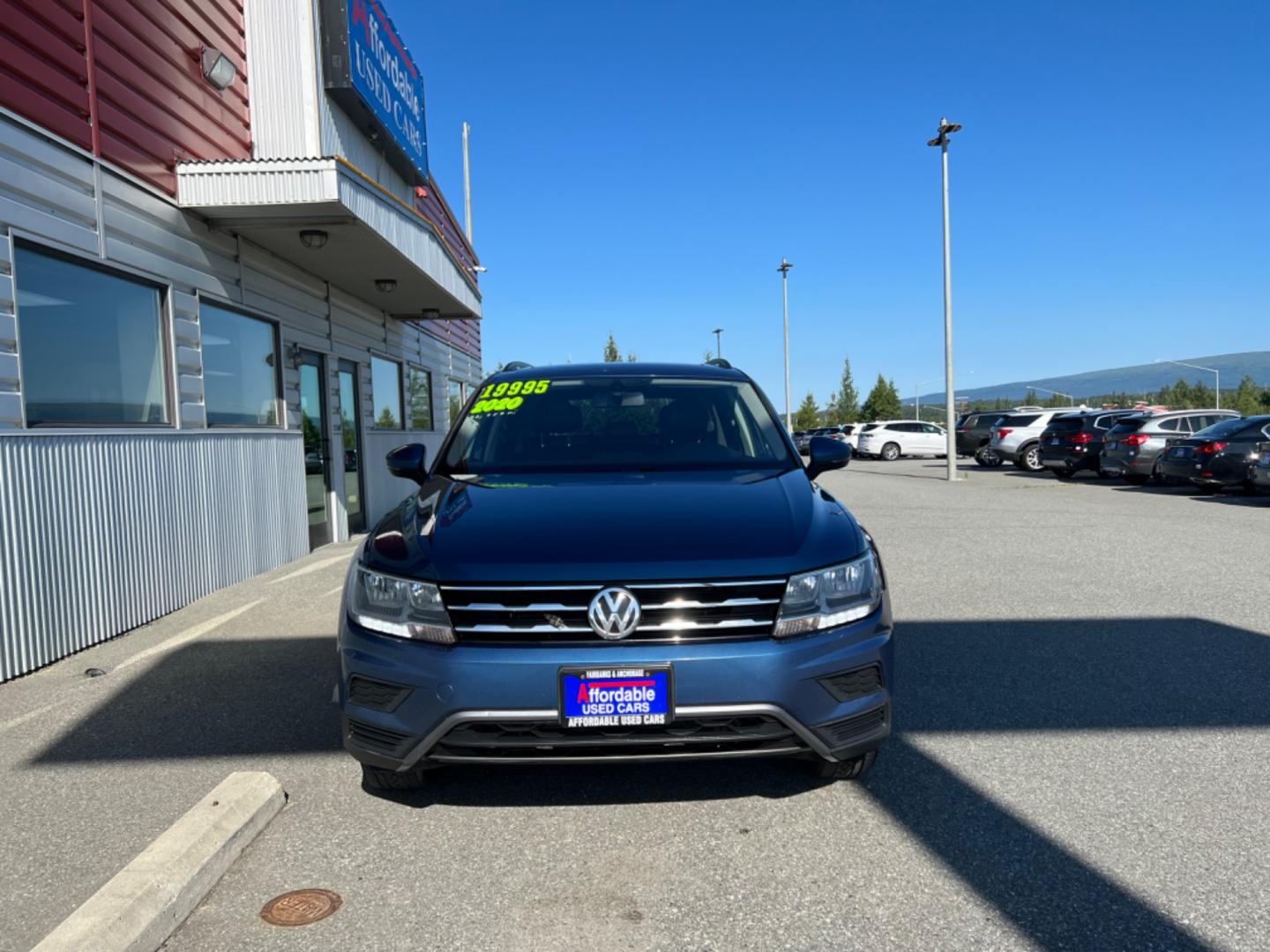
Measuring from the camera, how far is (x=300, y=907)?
2.68m

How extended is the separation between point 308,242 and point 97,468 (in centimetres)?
352

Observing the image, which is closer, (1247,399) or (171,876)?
(171,876)

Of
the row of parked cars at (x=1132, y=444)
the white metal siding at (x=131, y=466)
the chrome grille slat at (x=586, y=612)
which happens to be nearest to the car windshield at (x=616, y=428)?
the row of parked cars at (x=1132, y=444)

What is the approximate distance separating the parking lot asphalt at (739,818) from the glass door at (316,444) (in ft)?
16.9

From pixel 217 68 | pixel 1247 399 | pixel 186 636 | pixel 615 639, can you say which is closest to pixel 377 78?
pixel 217 68

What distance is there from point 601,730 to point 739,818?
0.76 m

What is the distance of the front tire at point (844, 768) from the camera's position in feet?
10.9

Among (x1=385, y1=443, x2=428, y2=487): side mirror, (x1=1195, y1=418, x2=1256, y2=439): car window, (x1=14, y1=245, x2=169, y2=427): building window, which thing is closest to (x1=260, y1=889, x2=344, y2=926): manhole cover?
(x1=385, y1=443, x2=428, y2=487): side mirror

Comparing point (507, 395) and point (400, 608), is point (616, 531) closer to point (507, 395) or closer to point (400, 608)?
point (400, 608)

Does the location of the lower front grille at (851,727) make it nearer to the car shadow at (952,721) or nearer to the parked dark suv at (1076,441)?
the car shadow at (952,721)

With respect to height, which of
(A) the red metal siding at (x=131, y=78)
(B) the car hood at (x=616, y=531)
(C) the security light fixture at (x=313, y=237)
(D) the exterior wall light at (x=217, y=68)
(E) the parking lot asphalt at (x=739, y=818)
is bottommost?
(E) the parking lot asphalt at (x=739, y=818)

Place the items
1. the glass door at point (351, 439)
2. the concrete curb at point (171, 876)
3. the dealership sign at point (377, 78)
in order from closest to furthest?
the concrete curb at point (171, 876) → the dealership sign at point (377, 78) → the glass door at point (351, 439)

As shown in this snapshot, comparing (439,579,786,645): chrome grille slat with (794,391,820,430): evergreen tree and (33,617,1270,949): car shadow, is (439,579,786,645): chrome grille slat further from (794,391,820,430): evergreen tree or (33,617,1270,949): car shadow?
(794,391,820,430): evergreen tree

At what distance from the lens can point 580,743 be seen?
2773 millimetres
